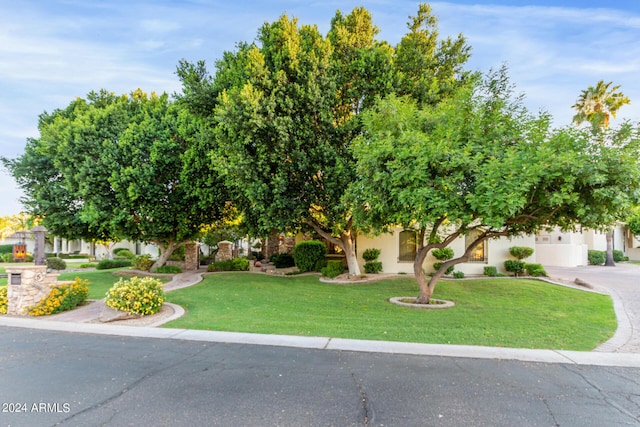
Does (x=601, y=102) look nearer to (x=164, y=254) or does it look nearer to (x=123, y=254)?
(x=164, y=254)

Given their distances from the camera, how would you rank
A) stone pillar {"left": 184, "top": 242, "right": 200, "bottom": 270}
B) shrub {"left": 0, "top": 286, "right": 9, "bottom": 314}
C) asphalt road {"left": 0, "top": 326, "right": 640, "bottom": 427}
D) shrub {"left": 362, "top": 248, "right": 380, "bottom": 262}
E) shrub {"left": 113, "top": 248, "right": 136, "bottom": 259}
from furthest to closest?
shrub {"left": 113, "top": 248, "right": 136, "bottom": 259} → stone pillar {"left": 184, "top": 242, "right": 200, "bottom": 270} → shrub {"left": 362, "top": 248, "right": 380, "bottom": 262} → shrub {"left": 0, "top": 286, "right": 9, "bottom": 314} → asphalt road {"left": 0, "top": 326, "right": 640, "bottom": 427}

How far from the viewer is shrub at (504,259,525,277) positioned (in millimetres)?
15797

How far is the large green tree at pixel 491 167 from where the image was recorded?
655cm

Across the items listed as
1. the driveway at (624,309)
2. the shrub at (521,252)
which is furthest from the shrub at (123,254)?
the driveway at (624,309)

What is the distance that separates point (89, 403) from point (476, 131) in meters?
9.03

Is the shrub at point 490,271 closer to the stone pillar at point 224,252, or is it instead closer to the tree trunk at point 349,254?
the tree trunk at point 349,254

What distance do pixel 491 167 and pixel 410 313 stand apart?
4.47 meters

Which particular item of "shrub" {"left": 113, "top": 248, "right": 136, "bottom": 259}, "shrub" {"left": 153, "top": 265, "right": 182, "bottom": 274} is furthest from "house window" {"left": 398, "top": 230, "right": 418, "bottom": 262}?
"shrub" {"left": 113, "top": 248, "right": 136, "bottom": 259}

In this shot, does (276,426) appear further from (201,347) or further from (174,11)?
(174,11)

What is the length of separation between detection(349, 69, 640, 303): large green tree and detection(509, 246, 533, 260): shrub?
24.6 feet

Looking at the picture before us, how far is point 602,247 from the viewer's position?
94.1ft

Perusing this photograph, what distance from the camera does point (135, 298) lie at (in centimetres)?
869

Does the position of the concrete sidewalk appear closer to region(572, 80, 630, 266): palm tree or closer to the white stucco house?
the white stucco house

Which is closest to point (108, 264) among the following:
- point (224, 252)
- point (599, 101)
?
point (224, 252)
